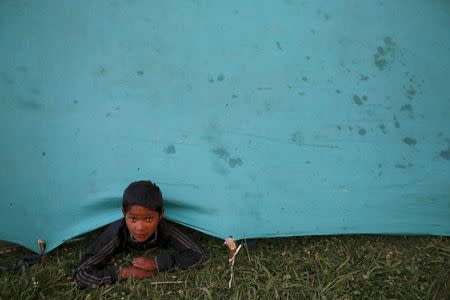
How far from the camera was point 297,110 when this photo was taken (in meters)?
2.22

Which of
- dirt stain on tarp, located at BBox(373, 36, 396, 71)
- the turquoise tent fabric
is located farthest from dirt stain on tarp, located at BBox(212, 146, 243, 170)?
dirt stain on tarp, located at BBox(373, 36, 396, 71)

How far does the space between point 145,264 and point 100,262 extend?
0.18 metres

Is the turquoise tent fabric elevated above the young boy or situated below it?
above

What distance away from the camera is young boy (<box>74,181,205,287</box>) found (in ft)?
6.33

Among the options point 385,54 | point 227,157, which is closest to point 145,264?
point 227,157

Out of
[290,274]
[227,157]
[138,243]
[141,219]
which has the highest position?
[227,157]

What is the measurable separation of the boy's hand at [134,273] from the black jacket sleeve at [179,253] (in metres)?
0.05

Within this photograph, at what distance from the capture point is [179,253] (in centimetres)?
214

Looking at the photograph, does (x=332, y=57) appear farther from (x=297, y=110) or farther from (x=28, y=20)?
(x=28, y=20)

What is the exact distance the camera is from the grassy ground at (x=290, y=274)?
1931 mm

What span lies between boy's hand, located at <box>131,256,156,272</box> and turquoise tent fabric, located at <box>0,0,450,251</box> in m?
0.24

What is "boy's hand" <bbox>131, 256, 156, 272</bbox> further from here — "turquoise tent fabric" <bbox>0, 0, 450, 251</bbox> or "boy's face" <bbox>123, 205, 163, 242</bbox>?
"turquoise tent fabric" <bbox>0, 0, 450, 251</bbox>

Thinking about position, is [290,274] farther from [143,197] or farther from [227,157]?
[143,197]

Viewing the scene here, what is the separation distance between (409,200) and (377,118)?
39cm
